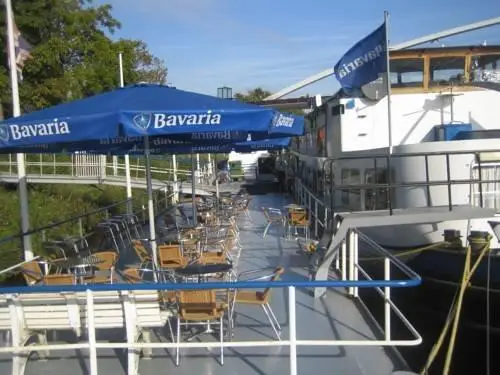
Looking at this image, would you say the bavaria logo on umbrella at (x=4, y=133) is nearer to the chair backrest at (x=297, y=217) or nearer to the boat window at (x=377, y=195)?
the boat window at (x=377, y=195)

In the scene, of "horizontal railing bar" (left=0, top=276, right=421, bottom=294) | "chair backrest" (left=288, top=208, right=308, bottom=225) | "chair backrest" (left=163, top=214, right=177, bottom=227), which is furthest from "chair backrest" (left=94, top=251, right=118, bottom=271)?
"chair backrest" (left=288, top=208, right=308, bottom=225)

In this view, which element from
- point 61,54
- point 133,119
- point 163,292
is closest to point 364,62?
point 133,119

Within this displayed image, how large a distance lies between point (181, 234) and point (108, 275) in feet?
10.2

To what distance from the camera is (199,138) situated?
785 cm

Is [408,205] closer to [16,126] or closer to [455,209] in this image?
[455,209]

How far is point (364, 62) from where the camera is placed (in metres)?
9.44

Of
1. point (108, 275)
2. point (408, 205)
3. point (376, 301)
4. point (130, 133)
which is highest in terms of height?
point (130, 133)

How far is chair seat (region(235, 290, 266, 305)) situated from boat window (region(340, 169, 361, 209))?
491 cm

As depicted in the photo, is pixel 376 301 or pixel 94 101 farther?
pixel 376 301

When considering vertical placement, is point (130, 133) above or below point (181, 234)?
above

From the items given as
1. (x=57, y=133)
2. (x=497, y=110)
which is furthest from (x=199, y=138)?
(x=497, y=110)

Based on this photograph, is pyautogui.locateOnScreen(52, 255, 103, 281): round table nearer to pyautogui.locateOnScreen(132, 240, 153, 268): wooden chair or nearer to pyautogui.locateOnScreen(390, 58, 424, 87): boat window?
pyautogui.locateOnScreen(132, 240, 153, 268): wooden chair

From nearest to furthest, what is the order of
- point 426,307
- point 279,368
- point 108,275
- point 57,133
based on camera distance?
1. point 279,368
2. point 57,133
3. point 108,275
4. point 426,307

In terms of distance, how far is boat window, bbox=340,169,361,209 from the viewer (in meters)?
10.2
